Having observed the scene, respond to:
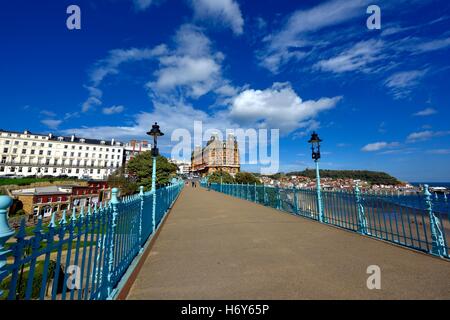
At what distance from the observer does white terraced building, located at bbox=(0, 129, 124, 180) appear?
67.1 meters

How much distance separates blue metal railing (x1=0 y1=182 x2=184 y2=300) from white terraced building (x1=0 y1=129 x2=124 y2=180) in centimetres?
7995

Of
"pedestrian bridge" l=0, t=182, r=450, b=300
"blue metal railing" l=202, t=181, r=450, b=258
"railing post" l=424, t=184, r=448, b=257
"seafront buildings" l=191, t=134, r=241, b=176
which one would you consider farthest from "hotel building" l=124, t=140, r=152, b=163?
"railing post" l=424, t=184, r=448, b=257

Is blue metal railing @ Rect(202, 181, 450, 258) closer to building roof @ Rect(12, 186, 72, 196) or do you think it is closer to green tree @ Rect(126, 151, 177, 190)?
green tree @ Rect(126, 151, 177, 190)

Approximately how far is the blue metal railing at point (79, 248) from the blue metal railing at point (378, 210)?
5.90 m

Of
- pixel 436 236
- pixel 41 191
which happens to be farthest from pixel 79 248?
→ pixel 41 191

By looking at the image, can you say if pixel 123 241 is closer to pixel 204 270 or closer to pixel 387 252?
pixel 204 270

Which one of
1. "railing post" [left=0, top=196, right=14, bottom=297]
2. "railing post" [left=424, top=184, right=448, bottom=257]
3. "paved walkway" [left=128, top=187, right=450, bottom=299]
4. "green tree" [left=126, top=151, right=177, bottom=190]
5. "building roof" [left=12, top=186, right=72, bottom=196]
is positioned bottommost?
"building roof" [left=12, top=186, right=72, bottom=196]

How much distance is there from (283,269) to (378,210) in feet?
13.1

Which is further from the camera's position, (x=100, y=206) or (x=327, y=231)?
(x=327, y=231)
